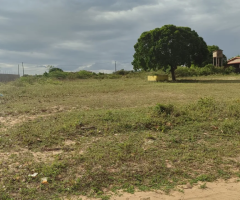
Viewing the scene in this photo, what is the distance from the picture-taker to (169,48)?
70.9 feet

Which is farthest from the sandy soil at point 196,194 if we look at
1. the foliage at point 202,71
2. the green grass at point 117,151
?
the foliage at point 202,71

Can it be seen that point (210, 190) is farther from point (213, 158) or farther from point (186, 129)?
point (186, 129)

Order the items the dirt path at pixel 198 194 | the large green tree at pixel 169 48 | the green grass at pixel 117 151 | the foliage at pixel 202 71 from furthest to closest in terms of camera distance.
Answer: the foliage at pixel 202 71
the large green tree at pixel 169 48
the green grass at pixel 117 151
the dirt path at pixel 198 194

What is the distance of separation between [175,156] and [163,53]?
18.8m

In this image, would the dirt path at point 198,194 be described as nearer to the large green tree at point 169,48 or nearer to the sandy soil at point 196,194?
the sandy soil at point 196,194

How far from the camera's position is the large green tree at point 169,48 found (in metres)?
21.5

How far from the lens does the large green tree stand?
A: 21.5 meters

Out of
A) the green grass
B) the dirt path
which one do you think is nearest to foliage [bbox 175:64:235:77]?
the green grass

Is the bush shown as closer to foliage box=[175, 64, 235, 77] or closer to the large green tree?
the large green tree

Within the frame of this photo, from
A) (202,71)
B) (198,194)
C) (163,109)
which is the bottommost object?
(198,194)

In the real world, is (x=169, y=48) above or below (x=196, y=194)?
above

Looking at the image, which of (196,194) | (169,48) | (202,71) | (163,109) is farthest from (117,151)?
(202,71)

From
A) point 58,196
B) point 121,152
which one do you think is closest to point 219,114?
point 121,152

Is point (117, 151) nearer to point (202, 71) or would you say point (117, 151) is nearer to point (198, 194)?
point (198, 194)
